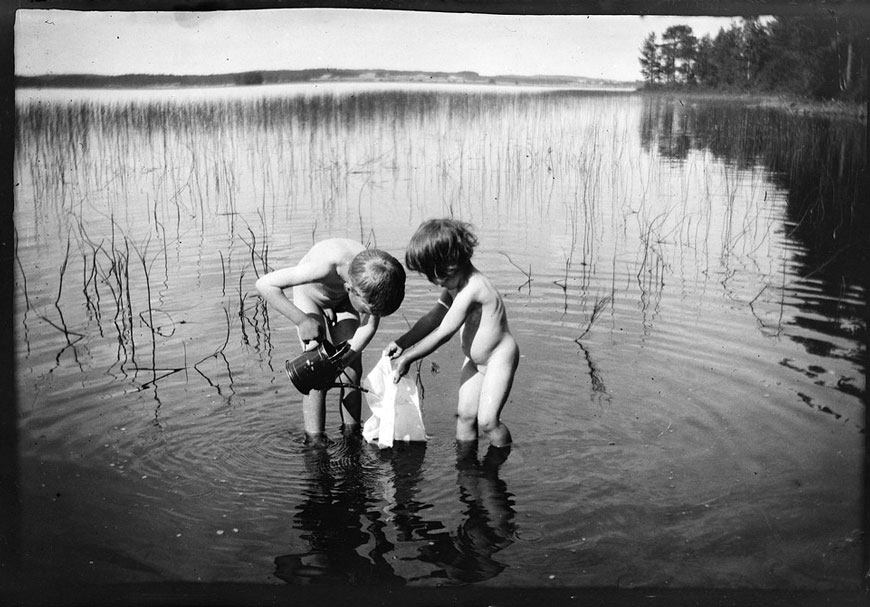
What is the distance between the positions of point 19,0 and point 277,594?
119 inches

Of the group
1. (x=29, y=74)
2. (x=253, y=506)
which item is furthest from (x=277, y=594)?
(x=29, y=74)

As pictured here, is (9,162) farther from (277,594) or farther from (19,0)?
(277,594)

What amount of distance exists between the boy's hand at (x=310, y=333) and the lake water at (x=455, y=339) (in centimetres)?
54

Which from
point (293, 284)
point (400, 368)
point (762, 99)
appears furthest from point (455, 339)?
point (762, 99)

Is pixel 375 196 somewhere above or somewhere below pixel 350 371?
above

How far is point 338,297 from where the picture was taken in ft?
15.3

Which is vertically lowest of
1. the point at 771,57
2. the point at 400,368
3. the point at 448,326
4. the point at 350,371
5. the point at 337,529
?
the point at 337,529

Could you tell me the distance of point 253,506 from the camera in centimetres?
389

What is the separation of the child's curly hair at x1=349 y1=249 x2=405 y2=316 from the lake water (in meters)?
0.81

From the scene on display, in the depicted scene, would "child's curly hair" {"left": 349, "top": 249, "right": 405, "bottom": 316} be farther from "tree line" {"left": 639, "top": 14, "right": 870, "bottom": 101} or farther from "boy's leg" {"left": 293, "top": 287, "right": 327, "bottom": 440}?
"tree line" {"left": 639, "top": 14, "right": 870, "bottom": 101}

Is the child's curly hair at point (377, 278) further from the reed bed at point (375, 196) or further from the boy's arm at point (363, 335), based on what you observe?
the reed bed at point (375, 196)

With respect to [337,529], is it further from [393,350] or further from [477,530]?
[393,350]

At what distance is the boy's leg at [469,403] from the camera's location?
4.50 metres

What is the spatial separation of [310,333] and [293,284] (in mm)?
259
